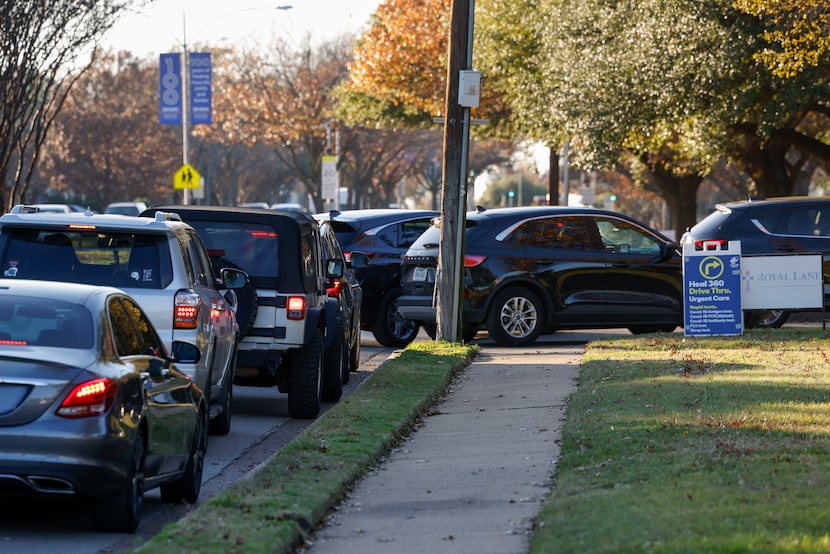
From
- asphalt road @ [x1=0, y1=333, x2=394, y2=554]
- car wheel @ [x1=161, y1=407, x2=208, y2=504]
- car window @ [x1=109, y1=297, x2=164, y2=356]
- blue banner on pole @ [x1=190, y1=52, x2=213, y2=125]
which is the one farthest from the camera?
blue banner on pole @ [x1=190, y1=52, x2=213, y2=125]

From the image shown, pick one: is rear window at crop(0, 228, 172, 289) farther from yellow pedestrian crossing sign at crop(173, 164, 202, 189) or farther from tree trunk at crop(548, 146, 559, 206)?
tree trunk at crop(548, 146, 559, 206)

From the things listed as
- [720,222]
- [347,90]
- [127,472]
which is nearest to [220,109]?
[347,90]

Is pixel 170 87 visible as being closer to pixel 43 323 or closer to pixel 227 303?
pixel 227 303

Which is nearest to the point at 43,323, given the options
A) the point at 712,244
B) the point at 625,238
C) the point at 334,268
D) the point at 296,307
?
the point at 296,307

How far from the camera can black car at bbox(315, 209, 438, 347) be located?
19.2 meters

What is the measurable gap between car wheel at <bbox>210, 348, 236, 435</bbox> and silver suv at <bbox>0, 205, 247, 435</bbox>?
0.74 metres

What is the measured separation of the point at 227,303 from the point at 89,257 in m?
1.53

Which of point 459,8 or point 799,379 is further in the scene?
point 459,8

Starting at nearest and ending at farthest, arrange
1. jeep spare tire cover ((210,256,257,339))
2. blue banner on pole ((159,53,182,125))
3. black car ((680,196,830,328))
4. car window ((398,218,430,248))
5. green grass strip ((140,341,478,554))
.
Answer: green grass strip ((140,341,478,554)), jeep spare tire cover ((210,256,257,339)), black car ((680,196,830,328)), car window ((398,218,430,248)), blue banner on pole ((159,53,182,125))

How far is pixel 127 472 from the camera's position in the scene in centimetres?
747

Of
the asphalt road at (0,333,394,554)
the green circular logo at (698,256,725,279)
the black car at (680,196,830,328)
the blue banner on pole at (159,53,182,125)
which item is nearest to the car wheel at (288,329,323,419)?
the asphalt road at (0,333,394,554)

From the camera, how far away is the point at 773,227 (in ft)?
64.0

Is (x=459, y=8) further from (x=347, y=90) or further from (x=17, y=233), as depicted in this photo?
(x=347, y=90)

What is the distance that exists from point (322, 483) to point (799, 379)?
229 inches
